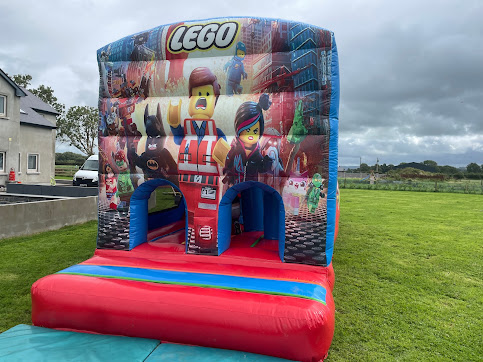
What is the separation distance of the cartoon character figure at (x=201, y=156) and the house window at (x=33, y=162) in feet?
60.8

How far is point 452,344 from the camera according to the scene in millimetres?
3385

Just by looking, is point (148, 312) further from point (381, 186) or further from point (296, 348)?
point (381, 186)

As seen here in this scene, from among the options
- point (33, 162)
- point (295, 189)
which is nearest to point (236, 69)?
point (295, 189)

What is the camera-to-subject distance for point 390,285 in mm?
4965

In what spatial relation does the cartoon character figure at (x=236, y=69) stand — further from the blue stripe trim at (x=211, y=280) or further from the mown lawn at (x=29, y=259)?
the mown lawn at (x=29, y=259)

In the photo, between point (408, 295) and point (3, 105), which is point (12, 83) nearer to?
point (3, 105)

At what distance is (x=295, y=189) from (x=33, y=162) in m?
19.9

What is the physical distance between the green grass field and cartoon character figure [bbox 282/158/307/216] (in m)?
1.36

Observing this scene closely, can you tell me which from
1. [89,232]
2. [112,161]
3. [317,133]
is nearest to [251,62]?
[317,133]

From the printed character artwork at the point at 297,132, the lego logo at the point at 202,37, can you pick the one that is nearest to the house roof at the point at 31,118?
the lego logo at the point at 202,37

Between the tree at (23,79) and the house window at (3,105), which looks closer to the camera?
the house window at (3,105)

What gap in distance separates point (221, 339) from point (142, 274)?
109cm

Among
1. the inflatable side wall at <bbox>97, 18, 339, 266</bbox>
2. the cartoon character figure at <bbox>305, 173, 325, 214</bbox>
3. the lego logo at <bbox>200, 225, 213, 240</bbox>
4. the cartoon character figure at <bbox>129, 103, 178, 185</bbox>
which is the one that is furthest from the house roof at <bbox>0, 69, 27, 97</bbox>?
the cartoon character figure at <bbox>305, 173, 325, 214</bbox>

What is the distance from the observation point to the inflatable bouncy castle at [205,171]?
10.3 ft
